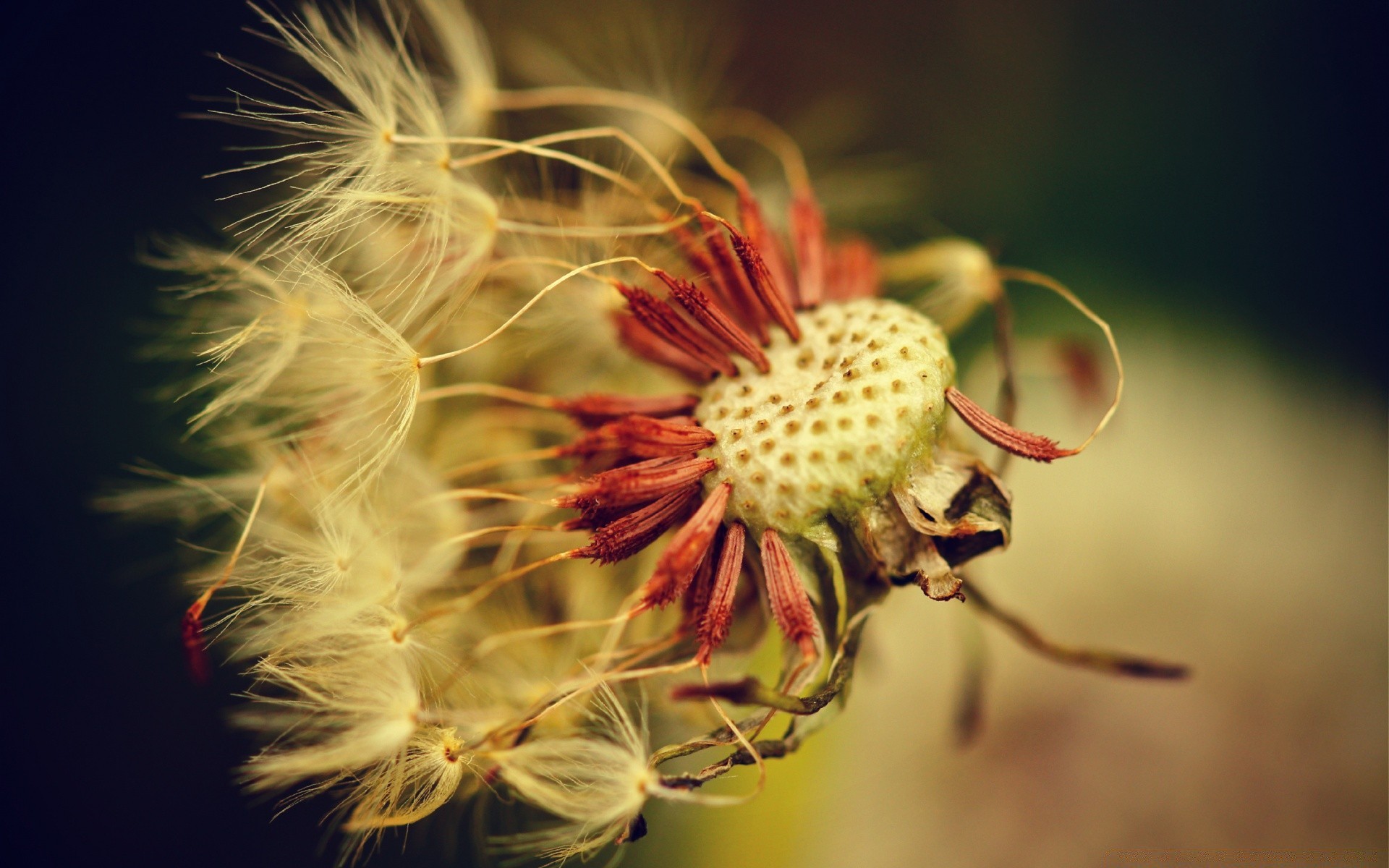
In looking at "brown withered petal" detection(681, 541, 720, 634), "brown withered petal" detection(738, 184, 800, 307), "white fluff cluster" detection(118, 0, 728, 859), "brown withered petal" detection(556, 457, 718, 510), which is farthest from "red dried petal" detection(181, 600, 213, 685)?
"brown withered petal" detection(738, 184, 800, 307)

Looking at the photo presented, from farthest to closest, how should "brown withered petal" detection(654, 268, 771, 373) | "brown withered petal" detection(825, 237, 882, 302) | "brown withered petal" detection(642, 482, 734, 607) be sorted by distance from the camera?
"brown withered petal" detection(825, 237, 882, 302) → "brown withered petal" detection(654, 268, 771, 373) → "brown withered petal" detection(642, 482, 734, 607)

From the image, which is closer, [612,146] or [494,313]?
[494,313]

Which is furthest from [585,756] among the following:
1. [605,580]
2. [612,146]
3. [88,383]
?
[88,383]

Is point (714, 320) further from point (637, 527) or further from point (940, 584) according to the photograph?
point (940, 584)

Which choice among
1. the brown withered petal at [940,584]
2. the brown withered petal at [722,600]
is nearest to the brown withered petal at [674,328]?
the brown withered petal at [722,600]

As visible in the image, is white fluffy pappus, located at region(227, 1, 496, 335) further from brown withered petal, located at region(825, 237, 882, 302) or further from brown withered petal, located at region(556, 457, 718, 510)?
brown withered petal, located at region(825, 237, 882, 302)

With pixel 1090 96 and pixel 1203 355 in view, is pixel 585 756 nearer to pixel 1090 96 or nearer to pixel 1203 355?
pixel 1203 355

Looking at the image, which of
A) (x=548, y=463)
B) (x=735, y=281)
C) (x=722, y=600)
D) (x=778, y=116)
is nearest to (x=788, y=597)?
(x=722, y=600)

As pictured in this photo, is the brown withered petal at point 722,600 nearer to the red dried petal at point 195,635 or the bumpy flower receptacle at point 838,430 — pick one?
the bumpy flower receptacle at point 838,430
